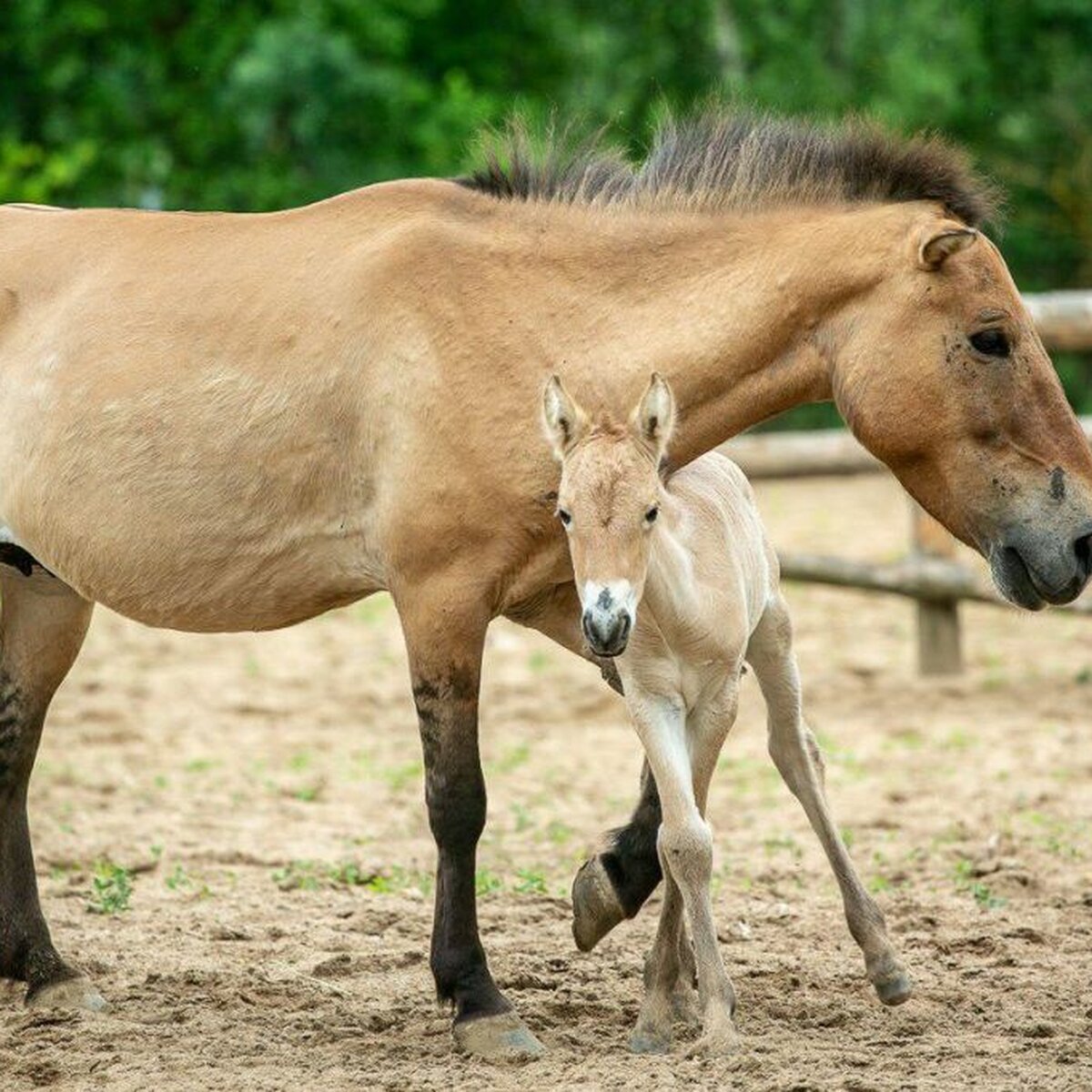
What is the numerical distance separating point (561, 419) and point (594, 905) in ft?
4.27

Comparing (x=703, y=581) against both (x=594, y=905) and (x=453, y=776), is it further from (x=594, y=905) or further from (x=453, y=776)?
(x=594, y=905)

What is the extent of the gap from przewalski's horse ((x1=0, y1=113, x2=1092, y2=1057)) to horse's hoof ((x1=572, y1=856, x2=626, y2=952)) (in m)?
0.06

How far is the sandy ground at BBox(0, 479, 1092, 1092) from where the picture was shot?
456 cm

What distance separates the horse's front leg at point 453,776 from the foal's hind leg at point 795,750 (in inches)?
35.9

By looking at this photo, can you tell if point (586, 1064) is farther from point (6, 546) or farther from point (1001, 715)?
point (1001, 715)

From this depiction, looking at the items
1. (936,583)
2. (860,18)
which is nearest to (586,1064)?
(936,583)

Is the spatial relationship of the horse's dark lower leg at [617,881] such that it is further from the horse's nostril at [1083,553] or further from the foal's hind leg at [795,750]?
the horse's nostril at [1083,553]

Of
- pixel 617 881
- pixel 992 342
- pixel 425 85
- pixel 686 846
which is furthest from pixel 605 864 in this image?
pixel 425 85

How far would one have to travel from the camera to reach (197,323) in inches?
193

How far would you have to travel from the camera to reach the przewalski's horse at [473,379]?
4566 millimetres

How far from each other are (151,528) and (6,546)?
0.63 m

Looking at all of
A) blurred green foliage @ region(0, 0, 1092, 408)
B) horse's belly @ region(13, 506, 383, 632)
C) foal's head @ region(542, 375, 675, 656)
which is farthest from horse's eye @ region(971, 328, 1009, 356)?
blurred green foliage @ region(0, 0, 1092, 408)

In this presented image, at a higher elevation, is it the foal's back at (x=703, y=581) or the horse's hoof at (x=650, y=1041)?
the foal's back at (x=703, y=581)

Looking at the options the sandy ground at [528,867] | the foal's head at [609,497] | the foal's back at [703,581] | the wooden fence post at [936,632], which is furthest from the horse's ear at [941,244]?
the wooden fence post at [936,632]
